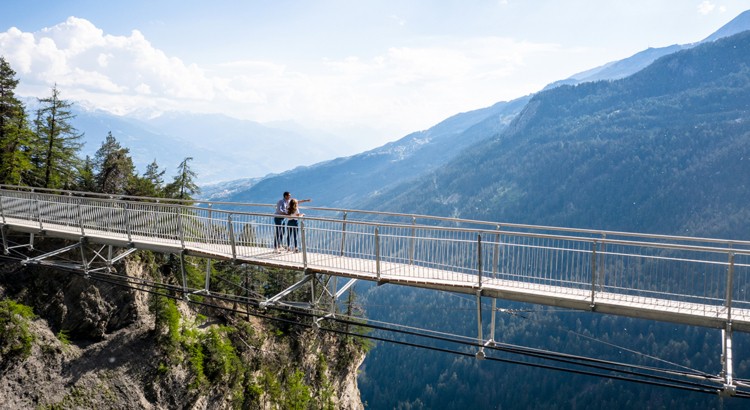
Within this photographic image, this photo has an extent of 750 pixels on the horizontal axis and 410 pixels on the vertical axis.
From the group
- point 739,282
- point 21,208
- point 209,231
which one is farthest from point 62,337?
point 739,282

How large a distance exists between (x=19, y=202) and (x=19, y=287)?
3.42 metres

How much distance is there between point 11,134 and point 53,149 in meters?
4.89

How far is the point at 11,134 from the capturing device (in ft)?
91.1

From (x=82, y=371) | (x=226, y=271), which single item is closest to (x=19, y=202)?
(x=82, y=371)

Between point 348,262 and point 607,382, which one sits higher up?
point 348,262

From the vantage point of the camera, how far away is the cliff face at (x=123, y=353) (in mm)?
17453

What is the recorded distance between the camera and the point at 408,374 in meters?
146

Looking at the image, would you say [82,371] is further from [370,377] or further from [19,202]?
[370,377]

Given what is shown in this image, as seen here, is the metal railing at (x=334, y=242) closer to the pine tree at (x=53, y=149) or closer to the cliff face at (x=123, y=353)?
the cliff face at (x=123, y=353)

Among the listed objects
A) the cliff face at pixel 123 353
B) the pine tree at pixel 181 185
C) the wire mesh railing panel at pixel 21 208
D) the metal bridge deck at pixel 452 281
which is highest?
the pine tree at pixel 181 185

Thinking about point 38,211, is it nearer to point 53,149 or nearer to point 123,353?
point 123,353

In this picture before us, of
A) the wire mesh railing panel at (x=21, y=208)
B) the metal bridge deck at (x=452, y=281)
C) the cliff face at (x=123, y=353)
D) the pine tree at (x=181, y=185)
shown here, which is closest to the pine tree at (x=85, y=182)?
the pine tree at (x=181, y=185)

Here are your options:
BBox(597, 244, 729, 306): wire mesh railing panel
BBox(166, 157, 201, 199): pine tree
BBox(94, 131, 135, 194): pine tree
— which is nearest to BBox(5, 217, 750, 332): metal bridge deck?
BBox(597, 244, 729, 306): wire mesh railing panel

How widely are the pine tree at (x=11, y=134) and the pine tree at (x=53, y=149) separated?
0.99 metres
